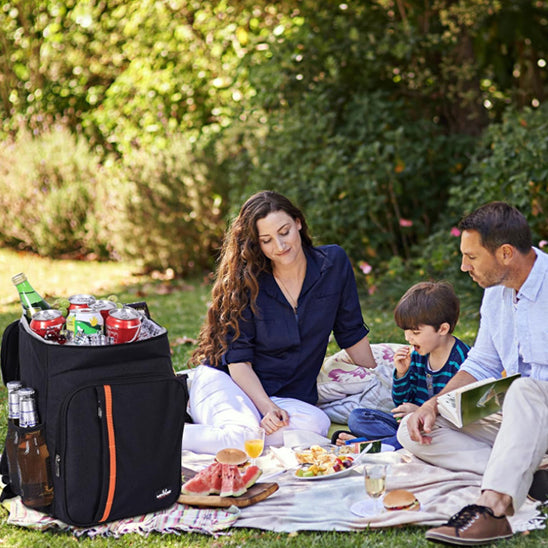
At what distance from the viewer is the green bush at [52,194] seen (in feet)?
35.2

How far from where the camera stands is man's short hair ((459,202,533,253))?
120 inches

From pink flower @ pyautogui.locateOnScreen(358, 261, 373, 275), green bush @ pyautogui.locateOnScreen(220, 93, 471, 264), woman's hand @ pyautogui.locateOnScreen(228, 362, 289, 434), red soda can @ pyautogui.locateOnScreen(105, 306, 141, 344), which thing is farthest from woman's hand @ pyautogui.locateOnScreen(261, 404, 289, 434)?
green bush @ pyautogui.locateOnScreen(220, 93, 471, 264)

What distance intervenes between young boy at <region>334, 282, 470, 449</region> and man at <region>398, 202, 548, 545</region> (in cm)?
36

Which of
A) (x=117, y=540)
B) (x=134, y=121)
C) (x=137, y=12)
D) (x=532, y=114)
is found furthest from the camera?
(x=134, y=121)

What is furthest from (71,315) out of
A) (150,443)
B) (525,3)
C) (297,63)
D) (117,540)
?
(525,3)

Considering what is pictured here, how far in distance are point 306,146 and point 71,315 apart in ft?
16.1

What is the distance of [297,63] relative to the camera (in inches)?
310

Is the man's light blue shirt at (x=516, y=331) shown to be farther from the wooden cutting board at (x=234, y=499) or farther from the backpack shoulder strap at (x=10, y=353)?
the backpack shoulder strap at (x=10, y=353)

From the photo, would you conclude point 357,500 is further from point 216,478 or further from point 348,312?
point 348,312

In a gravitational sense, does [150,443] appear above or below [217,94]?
below

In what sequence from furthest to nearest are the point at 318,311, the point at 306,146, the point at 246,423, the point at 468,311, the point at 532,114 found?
the point at 306,146 < the point at 532,114 < the point at 468,311 < the point at 318,311 < the point at 246,423

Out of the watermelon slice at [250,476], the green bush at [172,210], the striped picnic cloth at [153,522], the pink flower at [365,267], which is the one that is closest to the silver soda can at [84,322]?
the striped picnic cloth at [153,522]

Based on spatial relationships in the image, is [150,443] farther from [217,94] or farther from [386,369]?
[217,94]

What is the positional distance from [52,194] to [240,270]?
282 inches
